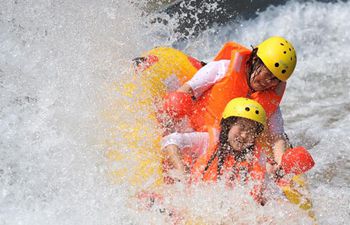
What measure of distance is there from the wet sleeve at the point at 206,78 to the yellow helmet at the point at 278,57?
1.11 ft

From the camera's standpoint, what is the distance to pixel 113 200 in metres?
3.69

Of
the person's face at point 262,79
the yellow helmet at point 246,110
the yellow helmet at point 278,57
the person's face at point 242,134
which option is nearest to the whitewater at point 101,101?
the person's face at point 242,134

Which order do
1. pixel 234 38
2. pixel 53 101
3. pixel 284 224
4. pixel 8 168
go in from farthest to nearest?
pixel 234 38 → pixel 53 101 → pixel 8 168 → pixel 284 224

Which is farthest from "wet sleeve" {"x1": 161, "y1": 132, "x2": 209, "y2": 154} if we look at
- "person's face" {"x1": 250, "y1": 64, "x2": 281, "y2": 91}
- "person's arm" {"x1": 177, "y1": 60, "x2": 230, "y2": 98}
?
"person's face" {"x1": 250, "y1": 64, "x2": 281, "y2": 91}

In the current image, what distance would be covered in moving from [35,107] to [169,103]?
66.5 inches

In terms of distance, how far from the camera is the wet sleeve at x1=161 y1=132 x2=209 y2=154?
12.7ft

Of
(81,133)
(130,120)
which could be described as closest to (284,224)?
(130,120)

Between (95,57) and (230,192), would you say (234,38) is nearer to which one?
(95,57)

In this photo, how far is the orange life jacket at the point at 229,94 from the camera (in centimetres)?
415

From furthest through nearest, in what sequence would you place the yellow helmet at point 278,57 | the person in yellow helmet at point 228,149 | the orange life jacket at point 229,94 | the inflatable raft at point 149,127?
the orange life jacket at point 229,94 → the yellow helmet at point 278,57 → the inflatable raft at point 149,127 → the person in yellow helmet at point 228,149

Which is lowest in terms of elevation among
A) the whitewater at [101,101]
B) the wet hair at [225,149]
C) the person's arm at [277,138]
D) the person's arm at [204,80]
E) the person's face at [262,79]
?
the whitewater at [101,101]

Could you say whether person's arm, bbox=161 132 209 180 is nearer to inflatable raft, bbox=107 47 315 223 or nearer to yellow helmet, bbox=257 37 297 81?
inflatable raft, bbox=107 47 315 223

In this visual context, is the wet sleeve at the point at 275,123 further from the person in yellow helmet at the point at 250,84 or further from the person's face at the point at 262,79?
the person's face at the point at 262,79

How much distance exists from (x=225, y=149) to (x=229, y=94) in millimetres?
617
